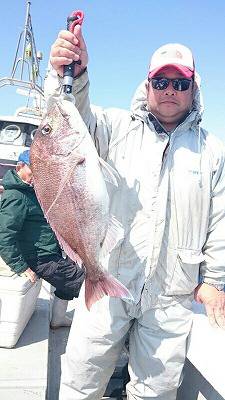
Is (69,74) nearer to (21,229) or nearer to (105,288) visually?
(105,288)

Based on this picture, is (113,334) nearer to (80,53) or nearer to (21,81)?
(80,53)

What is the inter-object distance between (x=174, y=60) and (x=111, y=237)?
1.15m

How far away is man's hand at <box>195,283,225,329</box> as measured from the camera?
264 cm

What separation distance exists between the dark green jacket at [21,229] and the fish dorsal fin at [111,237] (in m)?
1.86

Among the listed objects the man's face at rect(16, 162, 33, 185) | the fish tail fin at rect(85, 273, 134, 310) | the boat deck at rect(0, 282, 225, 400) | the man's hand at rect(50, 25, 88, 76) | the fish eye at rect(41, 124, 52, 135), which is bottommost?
the boat deck at rect(0, 282, 225, 400)

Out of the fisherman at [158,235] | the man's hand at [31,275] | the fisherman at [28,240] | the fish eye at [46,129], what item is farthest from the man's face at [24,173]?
the fish eye at [46,129]

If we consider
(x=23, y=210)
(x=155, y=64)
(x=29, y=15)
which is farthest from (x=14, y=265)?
(x=29, y=15)

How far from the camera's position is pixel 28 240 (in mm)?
4117

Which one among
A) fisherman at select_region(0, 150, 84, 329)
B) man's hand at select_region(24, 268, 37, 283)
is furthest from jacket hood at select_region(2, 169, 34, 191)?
man's hand at select_region(24, 268, 37, 283)

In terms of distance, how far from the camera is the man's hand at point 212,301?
2.64 meters

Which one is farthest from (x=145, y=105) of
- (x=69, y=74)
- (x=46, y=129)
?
(x=46, y=129)

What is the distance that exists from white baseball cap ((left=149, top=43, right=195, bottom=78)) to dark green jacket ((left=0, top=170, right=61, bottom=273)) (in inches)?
78.1

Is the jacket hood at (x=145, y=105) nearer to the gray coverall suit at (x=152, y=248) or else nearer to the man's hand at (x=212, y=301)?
the gray coverall suit at (x=152, y=248)

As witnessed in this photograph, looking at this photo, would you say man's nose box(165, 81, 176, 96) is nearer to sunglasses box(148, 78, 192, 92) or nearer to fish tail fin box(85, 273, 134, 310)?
sunglasses box(148, 78, 192, 92)
